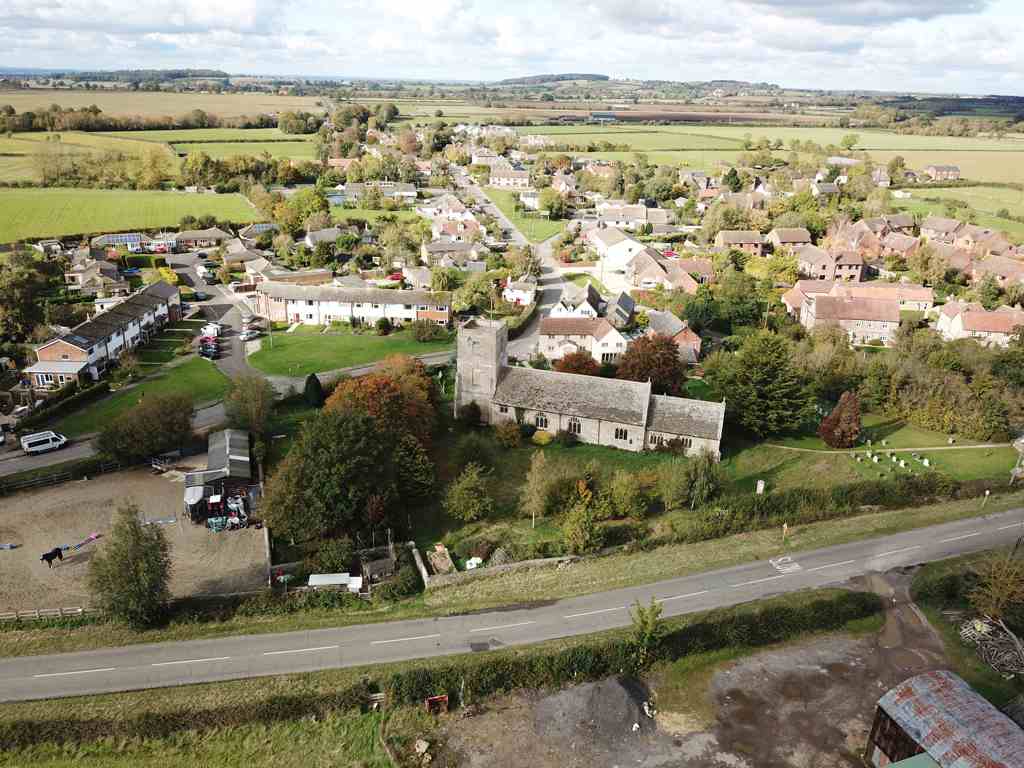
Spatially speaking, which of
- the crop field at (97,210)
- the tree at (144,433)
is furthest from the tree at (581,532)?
the crop field at (97,210)

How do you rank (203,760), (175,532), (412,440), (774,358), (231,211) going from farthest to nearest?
1. (231,211)
2. (774,358)
3. (412,440)
4. (175,532)
5. (203,760)

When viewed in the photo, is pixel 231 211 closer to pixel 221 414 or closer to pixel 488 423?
pixel 221 414

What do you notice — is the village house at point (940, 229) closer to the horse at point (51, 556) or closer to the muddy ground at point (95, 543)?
the muddy ground at point (95, 543)

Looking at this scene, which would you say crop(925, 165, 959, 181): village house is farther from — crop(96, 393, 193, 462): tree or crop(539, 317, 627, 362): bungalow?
crop(96, 393, 193, 462): tree

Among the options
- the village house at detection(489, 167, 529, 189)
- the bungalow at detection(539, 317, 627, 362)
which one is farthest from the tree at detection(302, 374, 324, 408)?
the village house at detection(489, 167, 529, 189)

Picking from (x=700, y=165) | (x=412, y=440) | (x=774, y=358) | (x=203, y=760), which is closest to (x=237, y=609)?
(x=203, y=760)

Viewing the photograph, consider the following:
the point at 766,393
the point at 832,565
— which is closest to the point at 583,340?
the point at 766,393
